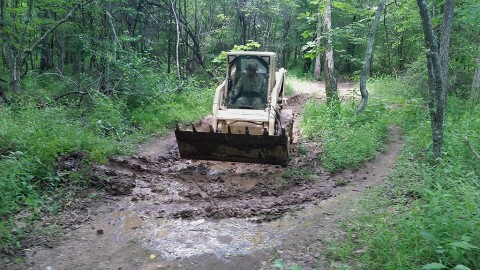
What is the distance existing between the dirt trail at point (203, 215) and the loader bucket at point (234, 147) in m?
0.34

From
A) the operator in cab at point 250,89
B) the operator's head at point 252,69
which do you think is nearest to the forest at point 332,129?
the operator in cab at point 250,89

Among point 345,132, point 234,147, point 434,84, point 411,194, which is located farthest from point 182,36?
point 411,194

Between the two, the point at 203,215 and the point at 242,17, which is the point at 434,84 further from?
the point at 242,17

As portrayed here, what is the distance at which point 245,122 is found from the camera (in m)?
7.91

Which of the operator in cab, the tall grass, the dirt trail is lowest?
the dirt trail

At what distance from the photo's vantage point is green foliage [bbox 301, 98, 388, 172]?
300 inches

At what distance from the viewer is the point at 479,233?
11.4 feet

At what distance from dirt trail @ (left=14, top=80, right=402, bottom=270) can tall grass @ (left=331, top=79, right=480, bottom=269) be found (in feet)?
1.33

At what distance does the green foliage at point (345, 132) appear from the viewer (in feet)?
25.0

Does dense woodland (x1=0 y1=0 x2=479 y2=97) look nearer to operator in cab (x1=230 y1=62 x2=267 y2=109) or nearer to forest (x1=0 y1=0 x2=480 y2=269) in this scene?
forest (x1=0 y1=0 x2=480 y2=269)

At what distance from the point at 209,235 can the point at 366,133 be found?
5.24 m

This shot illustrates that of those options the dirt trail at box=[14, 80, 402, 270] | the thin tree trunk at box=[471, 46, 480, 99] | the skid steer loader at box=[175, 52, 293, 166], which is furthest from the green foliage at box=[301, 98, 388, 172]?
the thin tree trunk at box=[471, 46, 480, 99]

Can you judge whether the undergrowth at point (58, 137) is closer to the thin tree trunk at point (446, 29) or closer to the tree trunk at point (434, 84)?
Result: the tree trunk at point (434, 84)

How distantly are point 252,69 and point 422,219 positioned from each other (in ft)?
18.0
